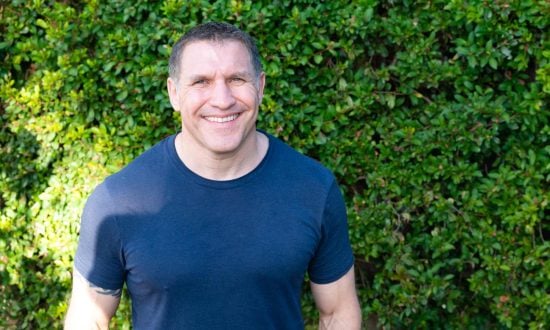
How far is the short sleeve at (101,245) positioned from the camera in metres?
2.73

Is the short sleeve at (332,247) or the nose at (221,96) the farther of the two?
the short sleeve at (332,247)

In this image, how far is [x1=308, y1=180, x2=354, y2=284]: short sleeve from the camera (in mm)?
2904

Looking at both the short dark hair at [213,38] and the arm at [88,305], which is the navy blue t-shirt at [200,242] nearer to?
the arm at [88,305]

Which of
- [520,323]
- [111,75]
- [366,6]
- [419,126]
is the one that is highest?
[366,6]

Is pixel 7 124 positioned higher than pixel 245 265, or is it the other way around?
pixel 245 265

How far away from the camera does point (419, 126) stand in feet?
14.0

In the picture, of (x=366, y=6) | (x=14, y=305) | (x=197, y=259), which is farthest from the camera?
(x=14, y=305)

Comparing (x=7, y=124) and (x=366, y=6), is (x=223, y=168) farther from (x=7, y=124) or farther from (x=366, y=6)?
(x=7, y=124)

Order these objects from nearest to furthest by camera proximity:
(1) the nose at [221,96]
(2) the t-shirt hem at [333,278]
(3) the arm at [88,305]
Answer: (1) the nose at [221,96] → (3) the arm at [88,305] → (2) the t-shirt hem at [333,278]

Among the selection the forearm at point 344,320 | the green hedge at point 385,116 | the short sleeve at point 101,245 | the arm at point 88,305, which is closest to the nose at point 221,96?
the short sleeve at point 101,245

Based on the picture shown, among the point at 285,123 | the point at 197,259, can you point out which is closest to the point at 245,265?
the point at 197,259

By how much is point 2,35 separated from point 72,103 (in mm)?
578

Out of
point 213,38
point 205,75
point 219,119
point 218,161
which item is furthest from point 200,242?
point 213,38

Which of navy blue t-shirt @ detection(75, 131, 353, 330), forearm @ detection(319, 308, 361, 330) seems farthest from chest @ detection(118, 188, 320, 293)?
forearm @ detection(319, 308, 361, 330)
